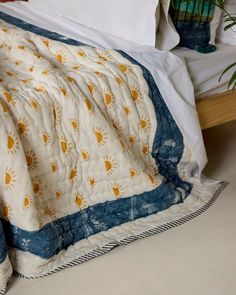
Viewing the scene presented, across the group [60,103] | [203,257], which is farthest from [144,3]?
[203,257]

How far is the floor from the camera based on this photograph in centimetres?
143

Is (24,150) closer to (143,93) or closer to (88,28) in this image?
(143,93)

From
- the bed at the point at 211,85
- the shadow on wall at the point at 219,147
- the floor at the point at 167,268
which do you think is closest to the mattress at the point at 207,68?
the bed at the point at 211,85

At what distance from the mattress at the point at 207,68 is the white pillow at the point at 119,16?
160 millimetres

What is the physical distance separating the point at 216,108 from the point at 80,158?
A: 0.62m

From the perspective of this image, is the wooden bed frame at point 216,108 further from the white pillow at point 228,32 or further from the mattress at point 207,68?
the white pillow at point 228,32

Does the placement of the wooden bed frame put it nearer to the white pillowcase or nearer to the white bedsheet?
the white bedsheet

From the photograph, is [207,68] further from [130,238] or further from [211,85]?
[130,238]

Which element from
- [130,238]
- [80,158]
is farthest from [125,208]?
[80,158]

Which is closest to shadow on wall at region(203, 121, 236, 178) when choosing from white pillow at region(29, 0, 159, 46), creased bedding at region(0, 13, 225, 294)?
creased bedding at region(0, 13, 225, 294)

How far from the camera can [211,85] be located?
1914mm

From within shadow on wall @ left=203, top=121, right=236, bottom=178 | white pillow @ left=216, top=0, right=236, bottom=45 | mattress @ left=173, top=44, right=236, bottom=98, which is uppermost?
white pillow @ left=216, top=0, right=236, bottom=45

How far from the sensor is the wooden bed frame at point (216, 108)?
1.88 m

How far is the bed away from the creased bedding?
0.17 m
